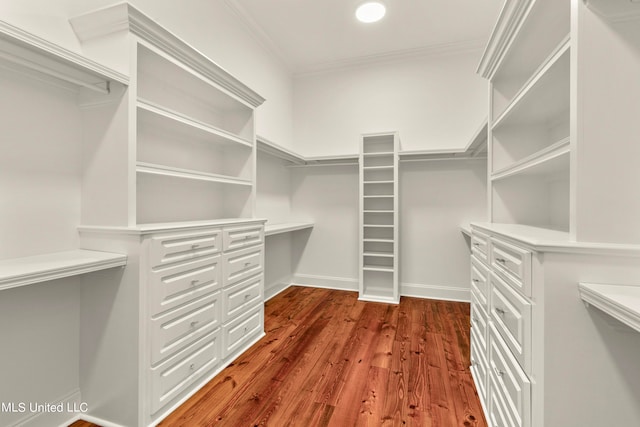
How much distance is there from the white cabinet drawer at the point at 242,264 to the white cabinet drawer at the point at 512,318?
1726mm

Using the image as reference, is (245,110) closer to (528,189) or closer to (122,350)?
(122,350)

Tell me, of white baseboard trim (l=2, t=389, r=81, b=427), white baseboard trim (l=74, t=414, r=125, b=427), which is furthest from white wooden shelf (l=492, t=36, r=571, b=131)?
white baseboard trim (l=2, t=389, r=81, b=427)

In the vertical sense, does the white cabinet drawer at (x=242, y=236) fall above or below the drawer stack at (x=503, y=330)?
above

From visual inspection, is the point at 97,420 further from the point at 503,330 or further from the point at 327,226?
the point at 327,226

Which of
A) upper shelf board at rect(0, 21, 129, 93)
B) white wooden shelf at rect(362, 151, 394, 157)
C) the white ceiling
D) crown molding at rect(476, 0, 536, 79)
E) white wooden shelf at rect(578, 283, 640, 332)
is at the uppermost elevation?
the white ceiling

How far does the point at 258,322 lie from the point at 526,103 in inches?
100

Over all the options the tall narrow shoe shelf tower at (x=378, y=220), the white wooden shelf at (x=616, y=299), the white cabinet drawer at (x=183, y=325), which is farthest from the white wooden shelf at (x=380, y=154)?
the white wooden shelf at (x=616, y=299)

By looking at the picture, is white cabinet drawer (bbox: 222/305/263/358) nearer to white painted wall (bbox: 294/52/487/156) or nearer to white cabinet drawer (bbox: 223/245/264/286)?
white cabinet drawer (bbox: 223/245/264/286)

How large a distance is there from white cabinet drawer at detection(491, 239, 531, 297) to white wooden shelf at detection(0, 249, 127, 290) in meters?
1.85

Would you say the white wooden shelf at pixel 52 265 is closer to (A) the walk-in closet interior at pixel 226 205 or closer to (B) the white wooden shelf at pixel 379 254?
(A) the walk-in closet interior at pixel 226 205

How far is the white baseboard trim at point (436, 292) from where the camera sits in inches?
141

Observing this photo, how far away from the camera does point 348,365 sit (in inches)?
83.8

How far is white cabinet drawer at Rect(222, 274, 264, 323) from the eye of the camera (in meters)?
2.09

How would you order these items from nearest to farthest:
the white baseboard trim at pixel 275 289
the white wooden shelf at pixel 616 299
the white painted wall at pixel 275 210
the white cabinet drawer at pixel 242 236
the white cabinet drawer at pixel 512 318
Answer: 1. the white wooden shelf at pixel 616 299
2. the white cabinet drawer at pixel 512 318
3. the white cabinet drawer at pixel 242 236
4. the white painted wall at pixel 275 210
5. the white baseboard trim at pixel 275 289
